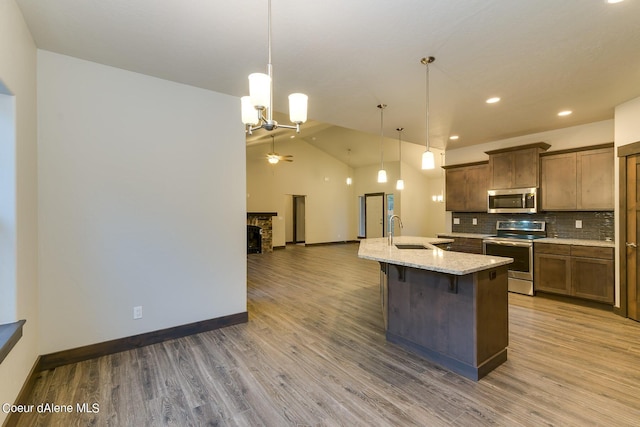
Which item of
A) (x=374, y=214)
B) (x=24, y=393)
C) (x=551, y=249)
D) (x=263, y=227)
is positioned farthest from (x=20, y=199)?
(x=374, y=214)

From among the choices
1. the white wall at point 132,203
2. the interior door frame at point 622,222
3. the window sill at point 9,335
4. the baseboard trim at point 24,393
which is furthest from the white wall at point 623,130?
the baseboard trim at point 24,393

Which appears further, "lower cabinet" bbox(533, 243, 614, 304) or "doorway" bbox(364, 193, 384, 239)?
"doorway" bbox(364, 193, 384, 239)

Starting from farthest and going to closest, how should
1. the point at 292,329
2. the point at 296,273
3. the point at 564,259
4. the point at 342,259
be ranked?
the point at 342,259, the point at 296,273, the point at 564,259, the point at 292,329

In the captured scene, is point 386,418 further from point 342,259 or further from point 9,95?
point 342,259

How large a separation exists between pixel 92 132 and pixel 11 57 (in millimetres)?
858

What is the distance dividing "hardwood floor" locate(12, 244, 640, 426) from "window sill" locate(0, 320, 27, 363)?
22.3 inches

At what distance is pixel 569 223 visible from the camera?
4.68 m

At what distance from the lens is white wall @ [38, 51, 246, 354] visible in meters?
2.50

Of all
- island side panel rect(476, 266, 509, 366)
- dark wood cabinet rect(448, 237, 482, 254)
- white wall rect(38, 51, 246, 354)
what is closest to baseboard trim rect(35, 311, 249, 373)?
white wall rect(38, 51, 246, 354)

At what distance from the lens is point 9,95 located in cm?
188

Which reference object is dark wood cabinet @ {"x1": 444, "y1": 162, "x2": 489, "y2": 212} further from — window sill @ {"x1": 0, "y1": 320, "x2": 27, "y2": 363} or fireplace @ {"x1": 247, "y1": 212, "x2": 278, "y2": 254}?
window sill @ {"x1": 0, "y1": 320, "x2": 27, "y2": 363}

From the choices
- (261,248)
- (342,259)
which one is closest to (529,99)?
(342,259)

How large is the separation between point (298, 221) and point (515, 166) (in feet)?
27.6

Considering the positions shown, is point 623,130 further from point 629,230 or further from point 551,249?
point 551,249
